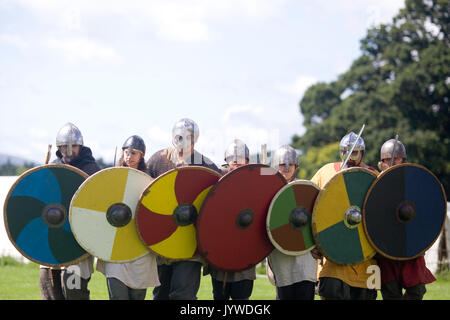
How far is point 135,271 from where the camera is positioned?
440 cm

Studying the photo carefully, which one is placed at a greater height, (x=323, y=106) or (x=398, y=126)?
(x=323, y=106)

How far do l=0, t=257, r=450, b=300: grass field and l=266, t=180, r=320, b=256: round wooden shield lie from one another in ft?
12.8

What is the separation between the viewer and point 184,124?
4859 millimetres

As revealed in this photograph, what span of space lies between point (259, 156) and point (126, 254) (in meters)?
1.61

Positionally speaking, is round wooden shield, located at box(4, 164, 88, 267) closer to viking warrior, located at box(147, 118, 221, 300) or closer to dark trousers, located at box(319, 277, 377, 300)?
viking warrior, located at box(147, 118, 221, 300)

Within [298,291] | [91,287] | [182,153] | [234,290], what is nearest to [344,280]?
[298,291]

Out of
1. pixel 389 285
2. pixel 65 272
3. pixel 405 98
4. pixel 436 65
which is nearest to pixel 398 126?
pixel 405 98

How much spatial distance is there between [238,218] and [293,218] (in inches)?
17.0

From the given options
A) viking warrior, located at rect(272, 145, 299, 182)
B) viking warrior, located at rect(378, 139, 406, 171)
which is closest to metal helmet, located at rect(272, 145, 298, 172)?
viking warrior, located at rect(272, 145, 299, 182)

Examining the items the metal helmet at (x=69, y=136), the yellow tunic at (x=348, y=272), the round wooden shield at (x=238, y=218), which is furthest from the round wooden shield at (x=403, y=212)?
the metal helmet at (x=69, y=136)

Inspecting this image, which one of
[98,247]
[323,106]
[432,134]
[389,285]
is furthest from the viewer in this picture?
[323,106]

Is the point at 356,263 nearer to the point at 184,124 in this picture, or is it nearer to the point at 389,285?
the point at 389,285

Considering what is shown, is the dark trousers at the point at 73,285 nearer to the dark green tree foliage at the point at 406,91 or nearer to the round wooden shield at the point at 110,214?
the round wooden shield at the point at 110,214

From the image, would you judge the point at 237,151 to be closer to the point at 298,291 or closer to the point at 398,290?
the point at 298,291
